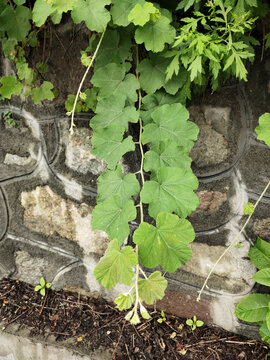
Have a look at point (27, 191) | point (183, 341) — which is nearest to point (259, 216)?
point (183, 341)

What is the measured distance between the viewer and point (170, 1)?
102 cm

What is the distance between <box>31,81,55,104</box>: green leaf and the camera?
127 centimetres

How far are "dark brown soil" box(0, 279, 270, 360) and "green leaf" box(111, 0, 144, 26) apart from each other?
135 centimetres

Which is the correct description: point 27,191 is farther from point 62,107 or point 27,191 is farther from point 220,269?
point 220,269

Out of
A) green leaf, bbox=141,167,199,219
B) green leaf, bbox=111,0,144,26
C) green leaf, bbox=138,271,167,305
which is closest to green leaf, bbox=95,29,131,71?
green leaf, bbox=111,0,144,26

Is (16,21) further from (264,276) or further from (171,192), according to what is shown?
(264,276)

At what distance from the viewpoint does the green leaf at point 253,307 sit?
4.22 ft

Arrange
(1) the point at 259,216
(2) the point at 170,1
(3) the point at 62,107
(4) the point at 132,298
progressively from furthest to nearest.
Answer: (3) the point at 62,107, (1) the point at 259,216, (2) the point at 170,1, (4) the point at 132,298

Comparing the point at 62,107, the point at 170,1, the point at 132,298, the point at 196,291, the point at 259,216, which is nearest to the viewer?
the point at 132,298

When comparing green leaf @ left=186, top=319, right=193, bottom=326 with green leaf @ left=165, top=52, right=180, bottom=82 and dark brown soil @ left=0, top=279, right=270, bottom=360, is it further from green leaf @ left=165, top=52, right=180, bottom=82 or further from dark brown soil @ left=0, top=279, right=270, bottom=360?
green leaf @ left=165, top=52, right=180, bottom=82

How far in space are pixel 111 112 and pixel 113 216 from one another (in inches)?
13.8

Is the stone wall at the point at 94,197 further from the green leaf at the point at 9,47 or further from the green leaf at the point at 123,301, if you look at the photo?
the green leaf at the point at 123,301

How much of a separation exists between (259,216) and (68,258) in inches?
39.1

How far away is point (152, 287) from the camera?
92 cm
